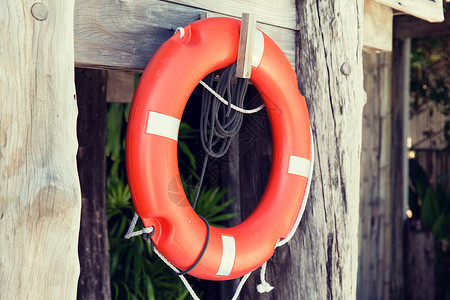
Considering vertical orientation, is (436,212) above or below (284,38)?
below

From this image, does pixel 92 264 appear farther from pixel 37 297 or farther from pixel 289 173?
pixel 37 297

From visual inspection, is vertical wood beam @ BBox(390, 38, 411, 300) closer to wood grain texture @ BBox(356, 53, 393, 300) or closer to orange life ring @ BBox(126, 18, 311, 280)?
wood grain texture @ BBox(356, 53, 393, 300)

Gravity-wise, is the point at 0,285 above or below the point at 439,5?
below

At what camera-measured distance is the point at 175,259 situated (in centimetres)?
147

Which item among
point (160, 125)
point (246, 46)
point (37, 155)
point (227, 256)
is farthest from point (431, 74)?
point (37, 155)

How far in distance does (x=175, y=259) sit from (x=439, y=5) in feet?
5.57

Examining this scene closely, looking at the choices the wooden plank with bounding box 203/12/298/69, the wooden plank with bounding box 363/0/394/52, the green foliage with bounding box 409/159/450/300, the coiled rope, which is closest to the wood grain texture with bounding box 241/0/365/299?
the wooden plank with bounding box 203/12/298/69

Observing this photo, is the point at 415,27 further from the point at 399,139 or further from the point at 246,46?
the point at 246,46

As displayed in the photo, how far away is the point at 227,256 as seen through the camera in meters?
1.53

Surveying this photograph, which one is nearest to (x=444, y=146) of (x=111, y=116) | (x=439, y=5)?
(x=439, y=5)

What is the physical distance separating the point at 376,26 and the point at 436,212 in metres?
2.47

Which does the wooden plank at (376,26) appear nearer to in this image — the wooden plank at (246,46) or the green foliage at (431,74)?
the wooden plank at (246,46)

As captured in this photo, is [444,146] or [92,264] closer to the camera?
[92,264]

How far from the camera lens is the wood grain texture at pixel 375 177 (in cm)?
352
